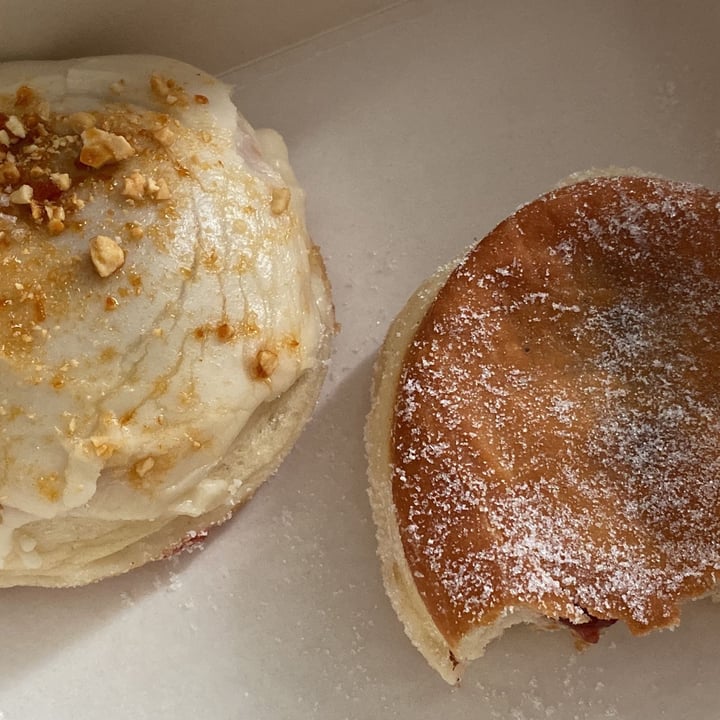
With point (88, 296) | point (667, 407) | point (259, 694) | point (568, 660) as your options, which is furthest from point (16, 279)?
point (568, 660)

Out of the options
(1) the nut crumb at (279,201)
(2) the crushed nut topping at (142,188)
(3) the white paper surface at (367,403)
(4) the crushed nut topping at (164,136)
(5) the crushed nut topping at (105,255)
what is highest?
(4) the crushed nut topping at (164,136)

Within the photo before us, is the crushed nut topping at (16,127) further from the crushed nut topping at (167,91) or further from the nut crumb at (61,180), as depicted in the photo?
the crushed nut topping at (167,91)

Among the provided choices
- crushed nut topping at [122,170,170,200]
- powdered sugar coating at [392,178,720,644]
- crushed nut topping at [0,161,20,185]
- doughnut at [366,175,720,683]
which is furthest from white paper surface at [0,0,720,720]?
crushed nut topping at [0,161,20,185]

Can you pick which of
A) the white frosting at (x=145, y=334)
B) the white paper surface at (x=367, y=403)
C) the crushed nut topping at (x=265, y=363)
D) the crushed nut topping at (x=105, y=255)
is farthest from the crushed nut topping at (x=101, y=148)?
the white paper surface at (x=367, y=403)

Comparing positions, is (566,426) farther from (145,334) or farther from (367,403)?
(145,334)

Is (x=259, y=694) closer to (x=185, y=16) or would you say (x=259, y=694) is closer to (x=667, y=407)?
(x=667, y=407)

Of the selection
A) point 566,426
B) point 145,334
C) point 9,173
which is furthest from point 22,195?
Result: point 566,426
